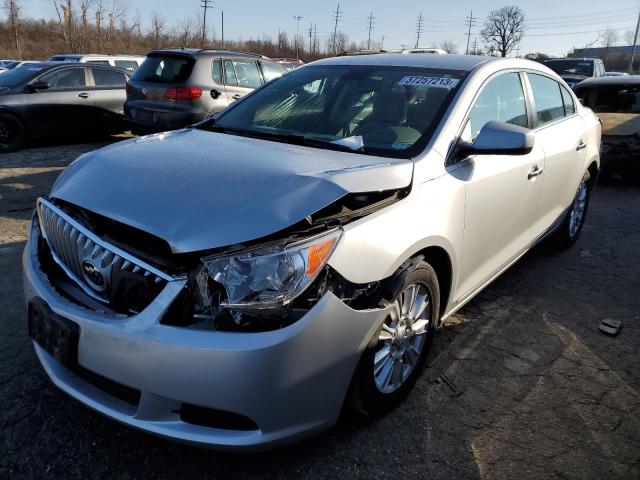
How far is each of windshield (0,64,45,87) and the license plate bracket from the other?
8418mm

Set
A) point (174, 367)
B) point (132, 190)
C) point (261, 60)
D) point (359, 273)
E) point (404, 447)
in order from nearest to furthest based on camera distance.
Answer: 1. point (174, 367)
2. point (359, 273)
3. point (132, 190)
4. point (404, 447)
5. point (261, 60)

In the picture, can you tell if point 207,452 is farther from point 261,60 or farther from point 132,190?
point 261,60

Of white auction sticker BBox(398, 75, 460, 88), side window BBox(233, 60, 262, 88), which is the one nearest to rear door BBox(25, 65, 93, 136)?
side window BBox(233, 60, 262, 88)

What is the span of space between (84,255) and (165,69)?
6.82 metres

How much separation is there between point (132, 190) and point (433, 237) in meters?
1.32

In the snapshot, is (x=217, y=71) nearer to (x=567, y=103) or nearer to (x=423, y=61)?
(x=567, y=103)

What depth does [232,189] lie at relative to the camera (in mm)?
2059

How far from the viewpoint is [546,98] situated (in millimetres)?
3992

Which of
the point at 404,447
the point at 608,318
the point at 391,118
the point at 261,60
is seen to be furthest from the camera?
the point at 261,60

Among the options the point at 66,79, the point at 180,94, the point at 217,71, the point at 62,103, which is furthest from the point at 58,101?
the point at 217,71

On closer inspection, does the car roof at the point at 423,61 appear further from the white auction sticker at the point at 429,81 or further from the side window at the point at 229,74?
the side window at the point at 229,74

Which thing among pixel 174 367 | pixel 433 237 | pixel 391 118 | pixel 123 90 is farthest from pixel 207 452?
pixel 123 90

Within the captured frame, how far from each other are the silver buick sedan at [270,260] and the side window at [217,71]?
567 cm

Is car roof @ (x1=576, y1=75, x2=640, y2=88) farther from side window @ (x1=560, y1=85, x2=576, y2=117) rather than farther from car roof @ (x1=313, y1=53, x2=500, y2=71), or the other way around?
car roof @ (x1=313, y1=53, x2=500, y2=71)
